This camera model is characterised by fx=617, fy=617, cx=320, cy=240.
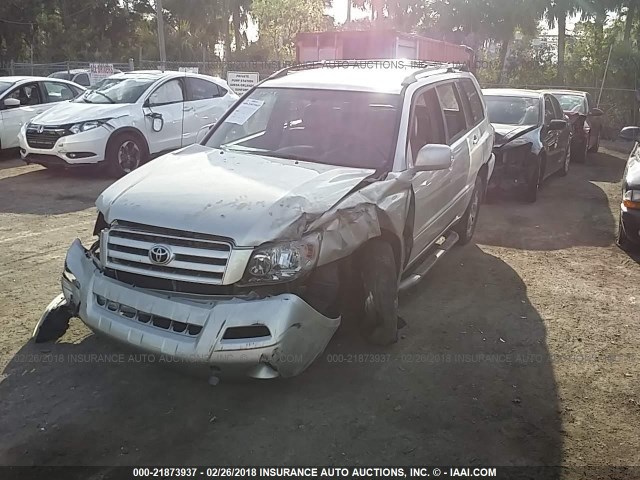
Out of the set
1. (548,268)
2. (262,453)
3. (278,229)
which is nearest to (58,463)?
(262,453)

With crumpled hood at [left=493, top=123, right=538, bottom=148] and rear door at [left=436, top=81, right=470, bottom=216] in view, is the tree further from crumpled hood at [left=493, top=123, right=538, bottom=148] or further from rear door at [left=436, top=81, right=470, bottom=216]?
rear door at [left=436, top=81, right=470, bottom=216]

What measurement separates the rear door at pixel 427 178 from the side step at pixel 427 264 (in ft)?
0.46

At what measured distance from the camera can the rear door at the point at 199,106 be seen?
11312mm

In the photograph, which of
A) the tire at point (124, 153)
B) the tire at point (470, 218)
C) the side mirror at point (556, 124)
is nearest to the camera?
the tire at point (470, 218)

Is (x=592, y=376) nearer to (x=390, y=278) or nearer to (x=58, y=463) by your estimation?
(x=390, y=278)

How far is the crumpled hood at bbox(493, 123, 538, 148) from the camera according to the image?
29.8 feet

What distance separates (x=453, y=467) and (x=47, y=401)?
7.62ft

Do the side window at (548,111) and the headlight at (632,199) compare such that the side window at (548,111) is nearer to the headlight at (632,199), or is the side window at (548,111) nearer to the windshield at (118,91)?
the headlight at (632,199)

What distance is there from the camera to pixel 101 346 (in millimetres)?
4230

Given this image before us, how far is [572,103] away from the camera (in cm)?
1362

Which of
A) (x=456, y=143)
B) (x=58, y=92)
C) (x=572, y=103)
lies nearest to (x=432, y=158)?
(x=456, y=143)

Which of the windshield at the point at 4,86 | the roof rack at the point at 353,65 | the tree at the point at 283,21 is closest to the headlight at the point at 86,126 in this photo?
the windshield at the point at 4,86

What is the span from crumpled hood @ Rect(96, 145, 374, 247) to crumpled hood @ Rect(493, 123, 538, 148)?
5.31 meters

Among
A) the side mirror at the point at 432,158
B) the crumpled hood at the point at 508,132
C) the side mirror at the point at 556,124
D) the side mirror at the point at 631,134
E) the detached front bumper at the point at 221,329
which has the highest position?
the side mirror at the point at 432,158
